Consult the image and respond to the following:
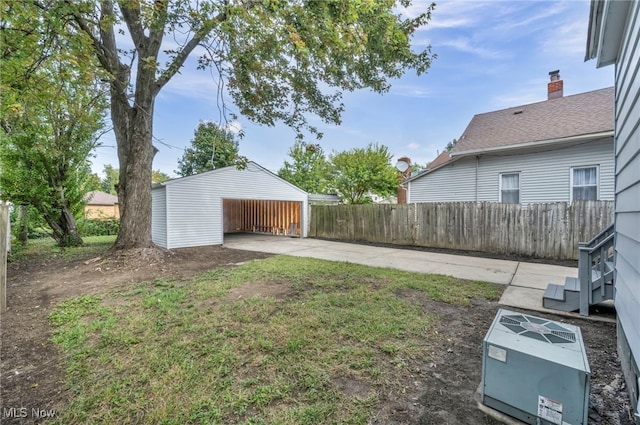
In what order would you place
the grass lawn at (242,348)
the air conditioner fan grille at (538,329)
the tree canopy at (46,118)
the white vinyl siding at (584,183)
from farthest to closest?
the white vinyl siding at (584,183) < the tree canopy at (46,118) < the grass lawn at (242,348) < the air conditioner fan grille at (538,329)

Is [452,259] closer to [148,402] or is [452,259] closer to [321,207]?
[321,207]

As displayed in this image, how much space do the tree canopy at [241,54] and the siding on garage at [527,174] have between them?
4.48m

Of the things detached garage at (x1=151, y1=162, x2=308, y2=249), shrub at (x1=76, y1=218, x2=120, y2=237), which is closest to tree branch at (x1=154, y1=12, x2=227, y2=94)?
detached garage at (x1=151, y1=162, x2=308, y2=249)

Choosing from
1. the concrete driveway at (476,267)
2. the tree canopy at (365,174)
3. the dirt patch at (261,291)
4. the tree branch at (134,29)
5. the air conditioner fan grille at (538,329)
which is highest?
the tree branch at (134,29)

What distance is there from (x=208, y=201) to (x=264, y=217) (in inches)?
206

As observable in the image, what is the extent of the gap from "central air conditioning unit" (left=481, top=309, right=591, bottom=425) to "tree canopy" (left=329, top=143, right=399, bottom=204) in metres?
13.3

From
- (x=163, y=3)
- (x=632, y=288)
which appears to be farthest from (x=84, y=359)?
(x=163, y=3)

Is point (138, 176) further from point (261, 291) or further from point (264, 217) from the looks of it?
point (264, 217)

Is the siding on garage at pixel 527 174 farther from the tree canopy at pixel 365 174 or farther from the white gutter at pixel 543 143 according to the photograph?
the tree canopy at pixel 365 174

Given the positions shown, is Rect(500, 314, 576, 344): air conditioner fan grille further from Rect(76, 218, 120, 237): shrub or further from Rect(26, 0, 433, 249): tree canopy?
Rect(76, 218, 120, 237): shrub

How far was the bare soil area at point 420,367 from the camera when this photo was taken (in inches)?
71.8

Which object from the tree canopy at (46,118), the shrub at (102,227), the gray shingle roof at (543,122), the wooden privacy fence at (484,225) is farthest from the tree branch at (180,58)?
the shrub at (102,227)

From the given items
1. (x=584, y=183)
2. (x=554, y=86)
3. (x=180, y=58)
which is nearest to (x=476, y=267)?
(x=584, y=183)

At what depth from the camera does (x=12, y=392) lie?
2.08 m
